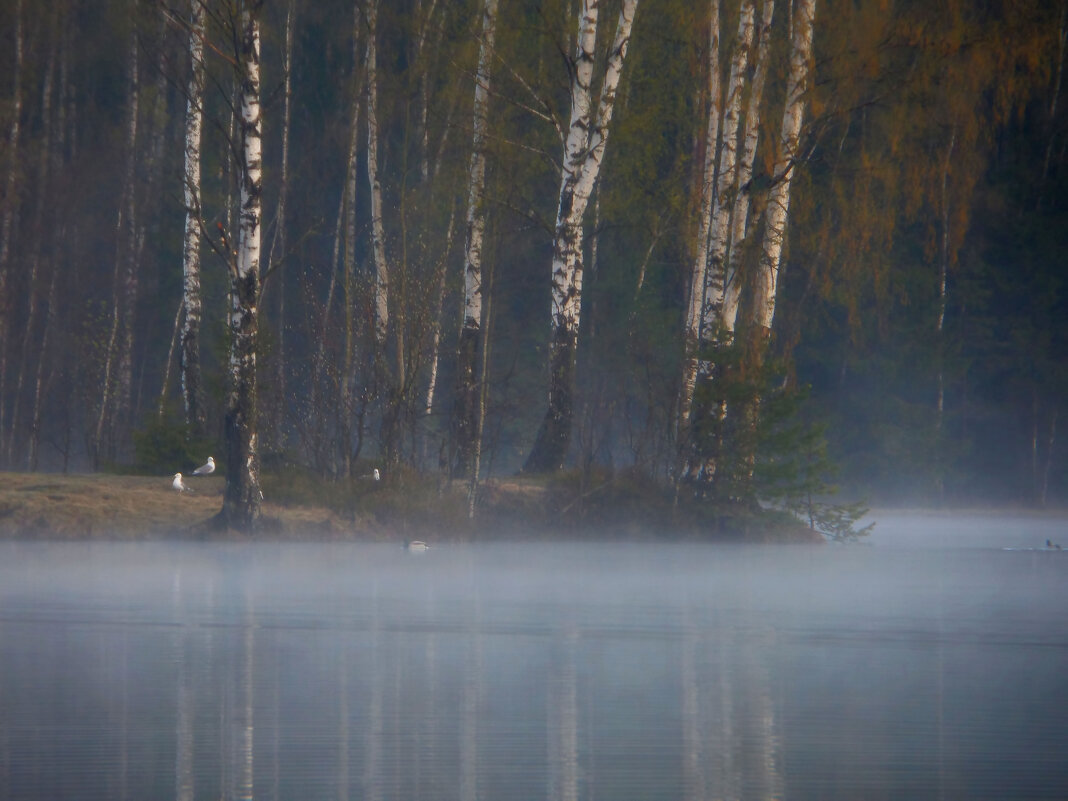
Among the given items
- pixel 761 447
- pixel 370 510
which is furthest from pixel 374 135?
pixel 761 447

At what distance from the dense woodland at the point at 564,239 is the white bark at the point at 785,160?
0.05 metres

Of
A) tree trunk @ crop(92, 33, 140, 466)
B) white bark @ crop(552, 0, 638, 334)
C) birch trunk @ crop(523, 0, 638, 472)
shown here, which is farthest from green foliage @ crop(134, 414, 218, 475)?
tree trunk @ crop(92, 33, 140, 466)

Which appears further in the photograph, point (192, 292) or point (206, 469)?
point (192, 292)

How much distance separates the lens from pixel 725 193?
1723 cm

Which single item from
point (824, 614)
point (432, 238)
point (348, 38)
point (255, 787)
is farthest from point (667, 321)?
point (255, 787)

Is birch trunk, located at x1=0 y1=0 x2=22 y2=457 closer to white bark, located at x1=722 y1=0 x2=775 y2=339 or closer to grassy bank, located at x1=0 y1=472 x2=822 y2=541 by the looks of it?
grassy bank, located at x1=0 y1=472 x2=822 y2=541

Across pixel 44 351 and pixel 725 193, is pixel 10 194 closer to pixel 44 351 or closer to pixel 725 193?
pixel 44 351

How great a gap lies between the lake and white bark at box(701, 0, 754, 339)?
6.54 meters

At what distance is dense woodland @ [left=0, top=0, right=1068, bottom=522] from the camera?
16.5m

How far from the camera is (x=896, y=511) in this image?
26750 mm

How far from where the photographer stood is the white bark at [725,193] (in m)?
16.8

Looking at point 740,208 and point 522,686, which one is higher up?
point 740,208

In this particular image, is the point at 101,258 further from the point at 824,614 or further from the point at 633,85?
the point at 824,614

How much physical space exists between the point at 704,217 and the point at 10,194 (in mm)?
14979
